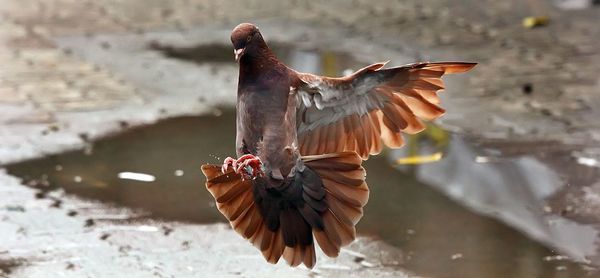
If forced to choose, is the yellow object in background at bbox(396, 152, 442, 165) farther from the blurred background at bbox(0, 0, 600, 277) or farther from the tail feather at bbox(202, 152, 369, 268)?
the tail feather at bbox(202, 152, 369, 268)

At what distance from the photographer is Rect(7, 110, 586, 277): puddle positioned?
5.07 m

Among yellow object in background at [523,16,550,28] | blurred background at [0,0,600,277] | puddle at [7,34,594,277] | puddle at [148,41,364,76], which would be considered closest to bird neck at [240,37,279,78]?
blurred background at [0,0,600,277]

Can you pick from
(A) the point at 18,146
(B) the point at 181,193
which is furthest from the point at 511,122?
(A) the point at 18,146

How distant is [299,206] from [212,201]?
177 centimetres

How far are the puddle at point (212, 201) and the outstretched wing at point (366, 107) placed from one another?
91 centimetres

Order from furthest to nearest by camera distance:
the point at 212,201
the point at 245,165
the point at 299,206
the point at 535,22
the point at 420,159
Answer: the point at 535,22
the point at 420,159
the point at 212,201
the point at 299,206
the point at 245,165

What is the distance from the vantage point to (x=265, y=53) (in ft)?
12.9

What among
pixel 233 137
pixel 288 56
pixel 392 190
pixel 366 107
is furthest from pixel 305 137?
pixel 288 56

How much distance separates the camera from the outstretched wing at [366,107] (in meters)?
4.09

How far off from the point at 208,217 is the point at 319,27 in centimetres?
434

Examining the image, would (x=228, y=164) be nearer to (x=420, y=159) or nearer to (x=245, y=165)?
(x=245, y=165)

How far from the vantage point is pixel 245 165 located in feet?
12.4

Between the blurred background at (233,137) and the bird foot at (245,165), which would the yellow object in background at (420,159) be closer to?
the blurred background at (233,137)

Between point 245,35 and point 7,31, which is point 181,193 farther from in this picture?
point 7,31
